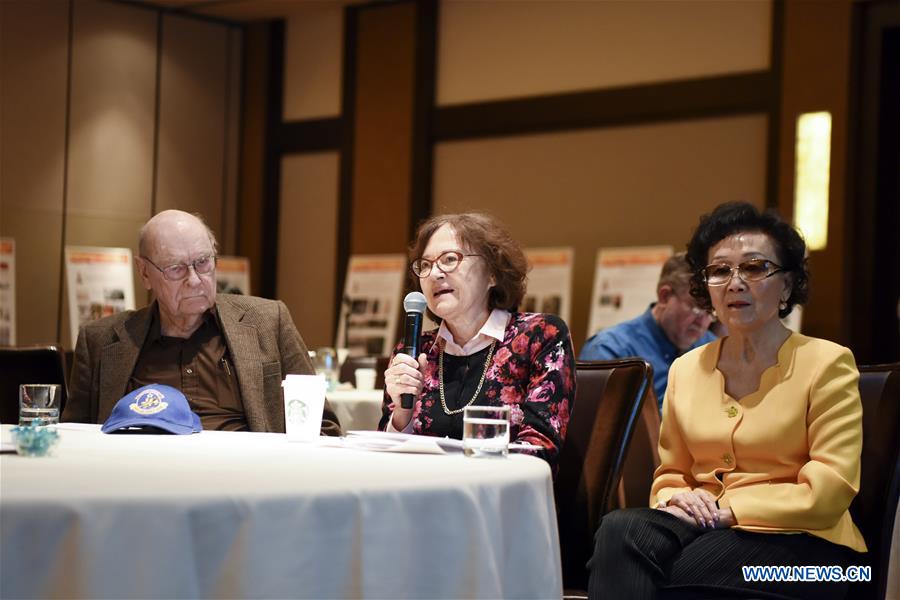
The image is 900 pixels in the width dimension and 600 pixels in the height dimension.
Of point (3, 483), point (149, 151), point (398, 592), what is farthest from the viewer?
point (149, 151)

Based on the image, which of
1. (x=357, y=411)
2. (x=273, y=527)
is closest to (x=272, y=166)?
(x=357, y=411)

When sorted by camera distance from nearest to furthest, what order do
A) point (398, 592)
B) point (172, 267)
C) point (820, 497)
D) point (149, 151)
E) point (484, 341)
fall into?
point (398, 592), point (820, 497), point (484, 341), point (172, 267), point (149, 151)

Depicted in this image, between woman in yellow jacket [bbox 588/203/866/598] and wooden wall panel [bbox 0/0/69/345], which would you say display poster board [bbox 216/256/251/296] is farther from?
woman in yellow jacket [bbox 588/203/866/598]

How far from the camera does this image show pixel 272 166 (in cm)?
1070

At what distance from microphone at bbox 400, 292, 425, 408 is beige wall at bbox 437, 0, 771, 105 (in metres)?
5.89

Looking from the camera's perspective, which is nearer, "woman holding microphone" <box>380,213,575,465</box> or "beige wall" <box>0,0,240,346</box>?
"woman holding microphone" <box>380,213,575,465</box>

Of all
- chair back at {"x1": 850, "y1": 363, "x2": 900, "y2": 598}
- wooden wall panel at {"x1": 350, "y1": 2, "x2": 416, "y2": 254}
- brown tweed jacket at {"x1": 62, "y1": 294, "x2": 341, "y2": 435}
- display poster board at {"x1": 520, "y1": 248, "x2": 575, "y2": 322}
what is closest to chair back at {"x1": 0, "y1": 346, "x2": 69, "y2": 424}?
brown tweed jacket at {"x1": 62, "y1": 294, "x2": 341, "y2": 435}

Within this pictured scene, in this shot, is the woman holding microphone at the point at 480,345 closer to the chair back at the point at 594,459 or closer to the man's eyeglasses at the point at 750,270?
the chair back at the point at 594,459

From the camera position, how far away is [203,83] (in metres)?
10.6

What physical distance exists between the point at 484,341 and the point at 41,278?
7453mm

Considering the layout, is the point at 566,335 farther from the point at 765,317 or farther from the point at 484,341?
the point at 765,317

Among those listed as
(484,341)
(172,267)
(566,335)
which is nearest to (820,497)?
(566,335)

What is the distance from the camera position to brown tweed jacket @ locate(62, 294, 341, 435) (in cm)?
329

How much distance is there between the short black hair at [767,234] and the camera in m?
2.87
